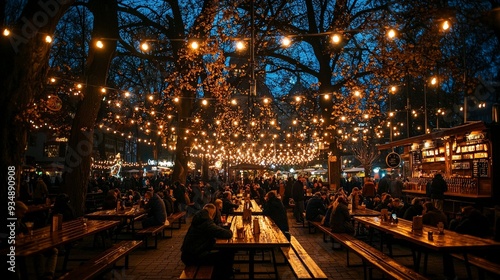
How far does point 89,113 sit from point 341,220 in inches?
334

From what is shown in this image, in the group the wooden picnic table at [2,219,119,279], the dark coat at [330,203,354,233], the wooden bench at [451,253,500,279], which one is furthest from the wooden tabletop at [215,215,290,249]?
the wooden bench at [451,253,500,279]

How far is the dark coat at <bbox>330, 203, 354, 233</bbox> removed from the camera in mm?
10352

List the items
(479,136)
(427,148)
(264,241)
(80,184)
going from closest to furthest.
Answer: (264,241), (80,184), (479,136), (427,148)

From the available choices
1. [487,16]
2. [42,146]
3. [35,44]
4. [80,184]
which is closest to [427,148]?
[487,16]

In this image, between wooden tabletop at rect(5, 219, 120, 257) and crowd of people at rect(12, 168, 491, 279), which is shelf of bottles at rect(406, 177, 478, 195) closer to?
crowd of people at rect(12, 168, 491, 279)

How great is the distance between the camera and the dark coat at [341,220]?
10352mm

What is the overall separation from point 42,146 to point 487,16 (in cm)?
4817

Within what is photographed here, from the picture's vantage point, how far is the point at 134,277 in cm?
813

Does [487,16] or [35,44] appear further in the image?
[487,16]

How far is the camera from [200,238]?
22.4 ft

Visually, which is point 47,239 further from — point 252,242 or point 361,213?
point 361,213

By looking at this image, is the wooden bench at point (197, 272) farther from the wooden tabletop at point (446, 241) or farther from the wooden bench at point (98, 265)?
the wooden tabletop at point (446, 241)

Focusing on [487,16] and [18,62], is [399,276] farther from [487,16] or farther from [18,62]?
[487,16]

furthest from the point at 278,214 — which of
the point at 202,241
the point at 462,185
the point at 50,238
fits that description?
the point at 462,185
